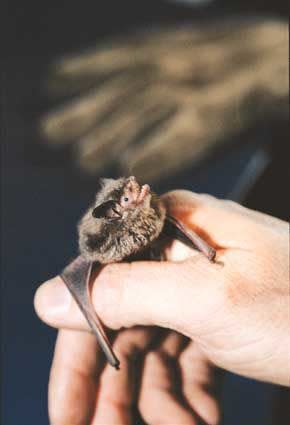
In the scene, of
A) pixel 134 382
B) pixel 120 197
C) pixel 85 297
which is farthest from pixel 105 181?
pixel 134 382

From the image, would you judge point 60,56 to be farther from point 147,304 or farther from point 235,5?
point 147,304

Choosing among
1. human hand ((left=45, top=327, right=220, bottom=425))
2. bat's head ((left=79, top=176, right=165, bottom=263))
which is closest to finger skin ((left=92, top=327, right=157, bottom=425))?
human hand ((left=45, top=327, right=220, bottom=425))

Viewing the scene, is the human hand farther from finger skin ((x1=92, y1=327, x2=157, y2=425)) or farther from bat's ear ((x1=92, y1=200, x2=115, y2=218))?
bat's ear ((x1=92, y1=200, x2=115, y2=218))

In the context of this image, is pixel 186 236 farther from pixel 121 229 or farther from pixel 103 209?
pixel 103 209

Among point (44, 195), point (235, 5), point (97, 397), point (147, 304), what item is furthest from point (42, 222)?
point (235, 5)

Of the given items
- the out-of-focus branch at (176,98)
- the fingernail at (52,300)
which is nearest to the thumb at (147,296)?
the fingernail at (52,300)

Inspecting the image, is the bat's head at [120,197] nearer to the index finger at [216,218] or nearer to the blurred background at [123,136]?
the blurred background at [123,136]
